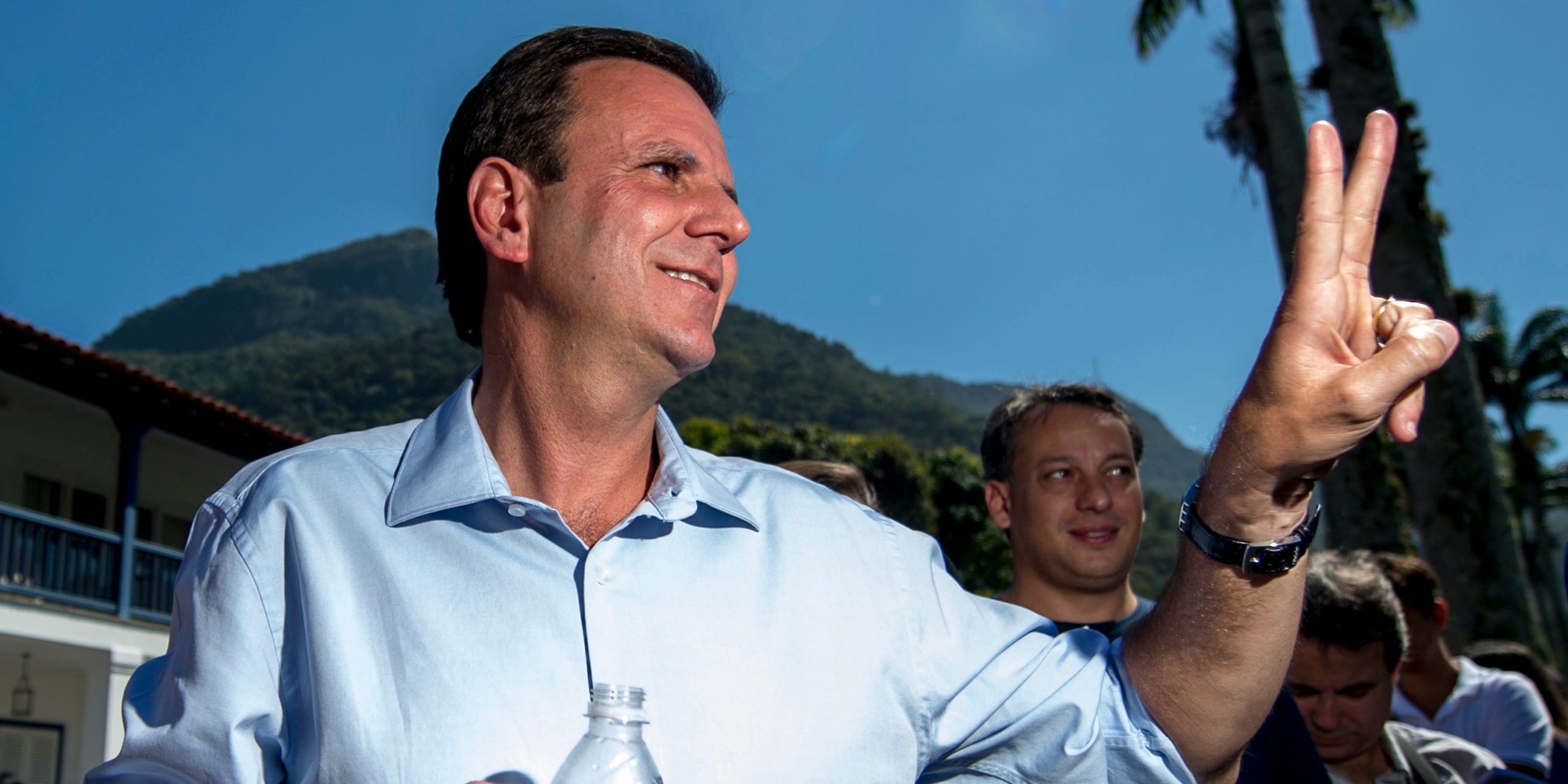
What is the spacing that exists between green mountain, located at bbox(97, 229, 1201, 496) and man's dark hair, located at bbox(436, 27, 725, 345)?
36.7 m

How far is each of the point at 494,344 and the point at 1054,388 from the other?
2.71 metres

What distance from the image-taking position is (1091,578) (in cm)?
382

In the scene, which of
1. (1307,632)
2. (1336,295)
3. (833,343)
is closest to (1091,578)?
(1307,632)

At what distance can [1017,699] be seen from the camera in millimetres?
1586

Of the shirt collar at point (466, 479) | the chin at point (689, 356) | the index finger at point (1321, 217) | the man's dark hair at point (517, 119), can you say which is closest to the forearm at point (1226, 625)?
the index finger at point (1321, 217)

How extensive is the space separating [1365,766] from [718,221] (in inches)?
111

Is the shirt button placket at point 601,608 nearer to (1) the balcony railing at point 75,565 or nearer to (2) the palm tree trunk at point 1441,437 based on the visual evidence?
(2) the palm tree trunk at point 1441,437

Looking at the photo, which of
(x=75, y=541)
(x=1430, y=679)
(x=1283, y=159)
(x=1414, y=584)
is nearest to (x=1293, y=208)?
(x=1283, y=159)

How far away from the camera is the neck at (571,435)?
1889 millimetres

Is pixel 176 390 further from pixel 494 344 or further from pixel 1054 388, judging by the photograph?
pixel 494 344

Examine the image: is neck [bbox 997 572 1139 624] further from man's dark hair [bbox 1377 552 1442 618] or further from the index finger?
the index finger

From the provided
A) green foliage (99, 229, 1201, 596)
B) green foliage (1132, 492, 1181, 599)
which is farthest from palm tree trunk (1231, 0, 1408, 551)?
green foliage (1132, 492, 1181, 599)

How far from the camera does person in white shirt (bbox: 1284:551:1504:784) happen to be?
11.6ft

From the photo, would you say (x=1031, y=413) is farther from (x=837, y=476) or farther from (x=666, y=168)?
(x=666, y=168)
